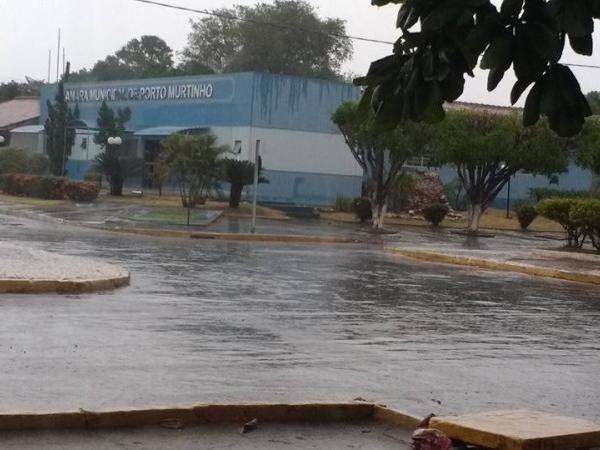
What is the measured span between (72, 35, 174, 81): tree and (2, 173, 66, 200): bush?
196 ft

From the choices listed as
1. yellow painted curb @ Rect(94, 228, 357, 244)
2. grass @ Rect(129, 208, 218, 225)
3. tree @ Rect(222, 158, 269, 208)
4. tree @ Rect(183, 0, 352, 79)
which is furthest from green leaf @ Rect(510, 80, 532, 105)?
tree @ Rect(183, 0, 352, 79)

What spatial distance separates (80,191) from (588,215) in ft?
76.2

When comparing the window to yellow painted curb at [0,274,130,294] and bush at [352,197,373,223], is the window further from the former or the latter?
yellow painted curb at [0,274,130,294]

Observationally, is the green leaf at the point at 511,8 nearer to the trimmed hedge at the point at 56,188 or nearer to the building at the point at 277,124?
the trimmed hedge at the point at 56,188

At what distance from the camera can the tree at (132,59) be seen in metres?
112

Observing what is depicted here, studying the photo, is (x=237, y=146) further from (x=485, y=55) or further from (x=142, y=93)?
Result: (x=485, y=55)

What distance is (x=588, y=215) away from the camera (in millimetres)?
30641

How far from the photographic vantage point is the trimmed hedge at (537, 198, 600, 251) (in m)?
30.7

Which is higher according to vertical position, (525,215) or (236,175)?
(236,175)

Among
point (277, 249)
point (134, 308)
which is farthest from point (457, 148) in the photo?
point (134, 308)

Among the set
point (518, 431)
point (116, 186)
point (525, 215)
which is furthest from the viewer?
point (116, 186)

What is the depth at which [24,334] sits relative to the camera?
11.1 meters

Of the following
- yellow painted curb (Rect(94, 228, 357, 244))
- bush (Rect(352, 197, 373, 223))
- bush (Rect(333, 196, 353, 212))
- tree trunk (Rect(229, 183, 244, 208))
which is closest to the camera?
yellow painted curb (Rect(94, 228, 357, 244))

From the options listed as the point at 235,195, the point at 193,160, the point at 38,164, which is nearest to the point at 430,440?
the point at 193,160
